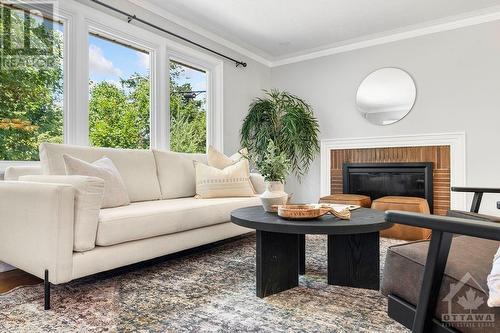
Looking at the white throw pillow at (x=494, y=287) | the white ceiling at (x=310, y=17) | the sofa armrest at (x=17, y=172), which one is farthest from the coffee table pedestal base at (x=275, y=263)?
the white ceiling at (x=310, y=17)

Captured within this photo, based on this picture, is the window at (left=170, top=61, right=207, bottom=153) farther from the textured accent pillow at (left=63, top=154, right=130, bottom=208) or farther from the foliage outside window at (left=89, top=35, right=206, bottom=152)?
the textured accent pillow at (left=63, top=154, right=130, bottom=208)

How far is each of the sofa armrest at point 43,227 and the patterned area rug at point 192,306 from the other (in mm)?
189

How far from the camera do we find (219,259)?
255cm

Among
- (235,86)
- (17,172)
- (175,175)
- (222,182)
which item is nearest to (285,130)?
(235,86)

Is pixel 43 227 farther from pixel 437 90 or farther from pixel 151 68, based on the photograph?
pixel 437 90

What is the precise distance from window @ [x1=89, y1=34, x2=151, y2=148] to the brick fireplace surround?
251 centimetres

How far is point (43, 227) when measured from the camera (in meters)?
1.71

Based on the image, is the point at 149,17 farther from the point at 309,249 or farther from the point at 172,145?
the point at 309,249

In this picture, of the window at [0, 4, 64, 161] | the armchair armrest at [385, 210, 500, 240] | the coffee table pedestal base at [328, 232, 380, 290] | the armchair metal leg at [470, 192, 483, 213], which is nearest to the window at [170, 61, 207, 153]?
the window at [0, 4, 64, 161]

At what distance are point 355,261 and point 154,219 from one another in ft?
4.20

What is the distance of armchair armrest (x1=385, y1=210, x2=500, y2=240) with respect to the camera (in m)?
0.74

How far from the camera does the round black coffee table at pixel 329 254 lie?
5.97 ft

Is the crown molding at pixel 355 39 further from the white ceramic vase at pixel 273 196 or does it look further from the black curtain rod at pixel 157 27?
the white ceramic vase at pixel 273 196

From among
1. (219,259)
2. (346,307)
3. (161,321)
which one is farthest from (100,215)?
(346,307)
